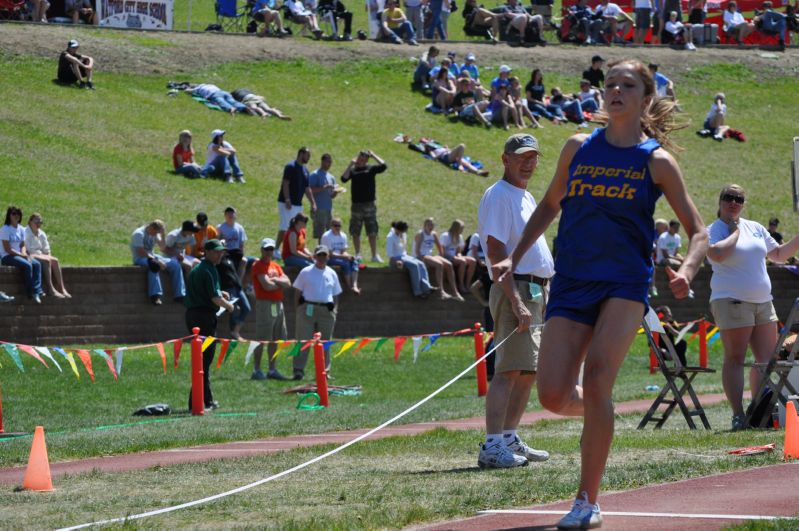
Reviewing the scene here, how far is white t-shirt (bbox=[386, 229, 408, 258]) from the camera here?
2464cm

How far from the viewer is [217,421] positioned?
1439 centimetres

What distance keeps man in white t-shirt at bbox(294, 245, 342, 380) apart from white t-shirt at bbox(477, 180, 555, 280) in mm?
11092

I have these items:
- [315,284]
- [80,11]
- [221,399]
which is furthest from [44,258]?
[80,11]

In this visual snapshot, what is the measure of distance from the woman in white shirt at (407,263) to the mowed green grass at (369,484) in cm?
1387

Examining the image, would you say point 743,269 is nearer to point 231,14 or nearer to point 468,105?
point 468,105

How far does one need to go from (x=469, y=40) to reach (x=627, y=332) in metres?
38.7

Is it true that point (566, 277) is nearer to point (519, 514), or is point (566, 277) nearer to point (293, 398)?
point (519, 514)

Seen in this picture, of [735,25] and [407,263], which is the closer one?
[407,263]

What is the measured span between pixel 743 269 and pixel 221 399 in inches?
328

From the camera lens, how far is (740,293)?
37.2 feet

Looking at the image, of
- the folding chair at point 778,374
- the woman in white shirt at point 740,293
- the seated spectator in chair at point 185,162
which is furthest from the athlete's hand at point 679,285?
the seated spectator in chair at point 185,162

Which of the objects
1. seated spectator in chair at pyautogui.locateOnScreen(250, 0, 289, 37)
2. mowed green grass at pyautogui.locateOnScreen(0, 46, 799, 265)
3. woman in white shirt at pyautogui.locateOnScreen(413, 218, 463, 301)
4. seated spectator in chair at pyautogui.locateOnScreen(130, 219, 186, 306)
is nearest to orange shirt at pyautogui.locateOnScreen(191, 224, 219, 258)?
seated spectator in chair at pyautogui.locateOnScreen(130, 219, 186, 306)

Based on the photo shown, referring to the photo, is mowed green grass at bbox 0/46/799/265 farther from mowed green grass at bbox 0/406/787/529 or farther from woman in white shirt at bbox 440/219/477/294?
mowed green grass at bbox 0/406/787/529

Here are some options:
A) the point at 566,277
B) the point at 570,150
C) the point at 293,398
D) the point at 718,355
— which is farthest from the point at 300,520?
the point at 718,355
